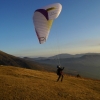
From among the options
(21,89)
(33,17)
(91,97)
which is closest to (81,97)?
(91,97)

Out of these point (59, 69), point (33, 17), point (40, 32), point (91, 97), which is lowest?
point (91, 97)

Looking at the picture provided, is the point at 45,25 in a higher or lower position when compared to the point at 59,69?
higher

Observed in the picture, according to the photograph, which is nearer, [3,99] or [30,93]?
[3,99]

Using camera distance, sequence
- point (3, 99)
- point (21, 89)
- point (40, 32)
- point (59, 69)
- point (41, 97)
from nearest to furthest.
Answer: point (3, 99) → point (41, 97) → point (21, 89) → point (40, 32) → point (59, 69)

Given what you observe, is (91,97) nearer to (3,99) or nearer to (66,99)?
(66,99)

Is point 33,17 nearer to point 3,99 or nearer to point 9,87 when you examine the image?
point 9,87

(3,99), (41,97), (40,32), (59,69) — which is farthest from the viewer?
(59,69)
